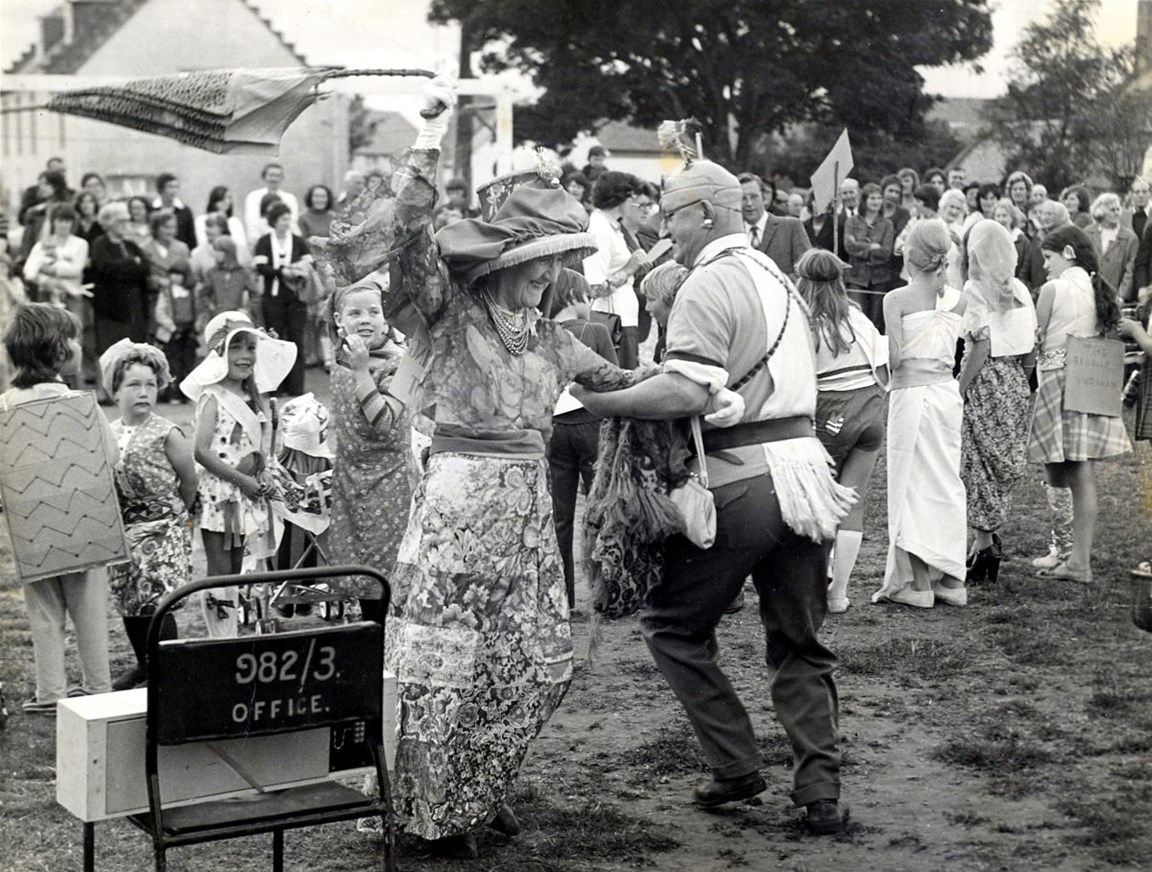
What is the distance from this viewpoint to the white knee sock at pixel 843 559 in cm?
729

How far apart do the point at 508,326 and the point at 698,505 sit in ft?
2.50

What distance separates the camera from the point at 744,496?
4496mm

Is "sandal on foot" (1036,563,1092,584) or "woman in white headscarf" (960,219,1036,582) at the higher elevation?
"woman in white headscarf" (960,219,1036,582)

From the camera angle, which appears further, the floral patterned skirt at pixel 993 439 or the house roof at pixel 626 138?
the floral patterned skirt at pixel 993 439

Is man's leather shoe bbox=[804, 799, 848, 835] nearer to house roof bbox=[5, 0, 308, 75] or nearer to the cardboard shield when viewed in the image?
the cardboard shield

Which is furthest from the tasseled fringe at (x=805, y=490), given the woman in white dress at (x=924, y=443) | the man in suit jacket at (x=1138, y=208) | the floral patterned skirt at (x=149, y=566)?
the woman in white dress at (x=924, y=443)

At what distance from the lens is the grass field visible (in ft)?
14.4

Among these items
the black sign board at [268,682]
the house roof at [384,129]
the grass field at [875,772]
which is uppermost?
the house roof at [384,129]

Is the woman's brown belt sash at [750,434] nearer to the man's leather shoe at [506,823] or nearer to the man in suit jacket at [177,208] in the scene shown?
the man's leather shoe at [506,823]

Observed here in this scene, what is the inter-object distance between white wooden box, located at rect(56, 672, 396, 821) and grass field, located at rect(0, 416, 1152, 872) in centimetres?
88

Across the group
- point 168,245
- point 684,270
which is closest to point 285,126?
point 684,270

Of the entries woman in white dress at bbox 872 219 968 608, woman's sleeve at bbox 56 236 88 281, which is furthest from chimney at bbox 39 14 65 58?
woman in white dress at bbox 872 219 968 608

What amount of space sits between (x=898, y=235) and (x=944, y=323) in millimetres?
592

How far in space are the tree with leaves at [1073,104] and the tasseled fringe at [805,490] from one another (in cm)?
158
